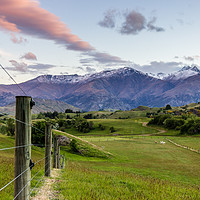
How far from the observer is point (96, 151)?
4706 centimetres

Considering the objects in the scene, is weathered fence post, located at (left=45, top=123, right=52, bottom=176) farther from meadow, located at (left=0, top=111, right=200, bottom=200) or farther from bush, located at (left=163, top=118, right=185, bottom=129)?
bush, located at (left=163, top=118, right=185, bottom=129)

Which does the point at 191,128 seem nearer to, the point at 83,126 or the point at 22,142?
the point at 83,126

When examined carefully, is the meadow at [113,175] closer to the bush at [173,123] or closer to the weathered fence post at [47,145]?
the weathered fence post at [47,145]

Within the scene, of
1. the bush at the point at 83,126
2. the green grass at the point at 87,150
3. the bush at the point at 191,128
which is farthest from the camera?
the bush at the point at 83,126

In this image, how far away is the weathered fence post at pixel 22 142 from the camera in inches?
244

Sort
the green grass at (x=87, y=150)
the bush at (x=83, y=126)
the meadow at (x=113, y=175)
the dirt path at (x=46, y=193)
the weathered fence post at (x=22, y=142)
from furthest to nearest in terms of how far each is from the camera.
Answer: the bush at (x=83, y=126) < the green grass at (x=87, y=150) < the meadow at (x=113, y=175) < the dirt path at (x=46, y=193) < the weathered fence post at (x=22, y=142)

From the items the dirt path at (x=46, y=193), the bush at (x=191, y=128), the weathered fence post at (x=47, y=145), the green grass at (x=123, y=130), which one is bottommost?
the green grass at (x=123, y=130)

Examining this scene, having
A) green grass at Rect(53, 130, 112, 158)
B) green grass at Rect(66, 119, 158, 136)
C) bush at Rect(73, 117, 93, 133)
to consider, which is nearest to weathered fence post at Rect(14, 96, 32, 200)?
green grass at Rect(53, 130, 112, 158)

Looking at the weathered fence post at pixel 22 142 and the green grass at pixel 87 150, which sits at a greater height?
the weathered fence post at pixel 22 142

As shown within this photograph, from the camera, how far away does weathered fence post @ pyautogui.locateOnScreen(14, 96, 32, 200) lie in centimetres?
619

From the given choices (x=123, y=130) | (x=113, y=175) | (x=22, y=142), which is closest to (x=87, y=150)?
(x=113, y=175)

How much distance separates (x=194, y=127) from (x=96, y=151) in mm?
82427

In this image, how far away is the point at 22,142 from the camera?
6266mm

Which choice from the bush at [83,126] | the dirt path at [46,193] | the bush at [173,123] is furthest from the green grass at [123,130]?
the dirt path at [46,193]
